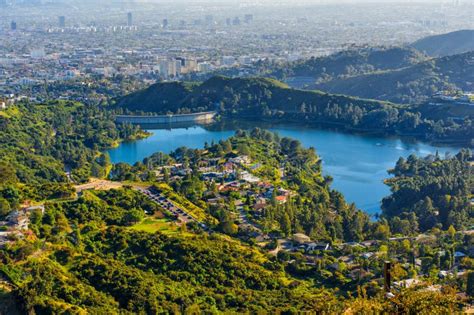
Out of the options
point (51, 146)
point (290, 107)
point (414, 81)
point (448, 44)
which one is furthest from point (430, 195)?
point (448, 44)

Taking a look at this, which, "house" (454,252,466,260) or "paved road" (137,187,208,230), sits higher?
"paved road" (137,187,208,230)

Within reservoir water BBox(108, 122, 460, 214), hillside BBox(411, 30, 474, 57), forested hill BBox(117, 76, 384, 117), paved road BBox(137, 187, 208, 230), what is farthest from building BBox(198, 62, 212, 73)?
paved road BBox(137, 187, 208, 230)

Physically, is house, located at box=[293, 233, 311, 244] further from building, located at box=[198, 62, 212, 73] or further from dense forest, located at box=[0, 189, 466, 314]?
building, located at box=[198, 62, 212, 73]

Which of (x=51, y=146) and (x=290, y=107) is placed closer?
(x=51, y=146)

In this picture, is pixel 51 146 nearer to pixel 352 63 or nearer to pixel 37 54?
pixel 352 63

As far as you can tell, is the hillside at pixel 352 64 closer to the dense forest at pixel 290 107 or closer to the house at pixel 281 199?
the dense forest at pixel 290 107
